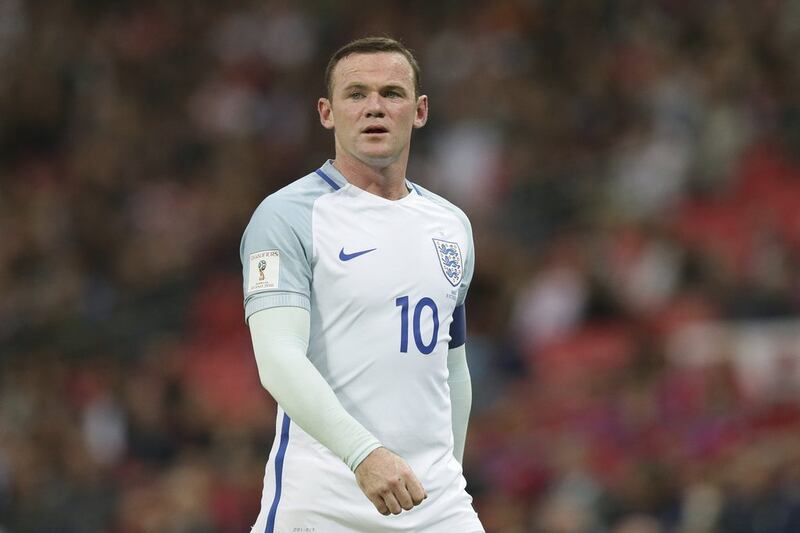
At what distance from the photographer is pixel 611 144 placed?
43.2 feet

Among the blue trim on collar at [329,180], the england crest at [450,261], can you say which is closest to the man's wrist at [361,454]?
the england crest at [450,261]

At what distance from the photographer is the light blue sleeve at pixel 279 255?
443cm

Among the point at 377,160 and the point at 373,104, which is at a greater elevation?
the point at 373,104

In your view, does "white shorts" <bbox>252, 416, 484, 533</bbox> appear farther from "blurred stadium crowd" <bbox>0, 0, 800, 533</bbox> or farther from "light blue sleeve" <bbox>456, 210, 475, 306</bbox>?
"blurred stadium crowd" <bbox>0, 0, 800, 533</bbox>

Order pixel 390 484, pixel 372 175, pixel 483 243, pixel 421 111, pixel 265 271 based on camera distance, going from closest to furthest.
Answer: pixel 390 484
pixel 265 271
pixel 372 175
pixel 421 111
pixel 483 243

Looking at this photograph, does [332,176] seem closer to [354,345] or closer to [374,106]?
[374,106]

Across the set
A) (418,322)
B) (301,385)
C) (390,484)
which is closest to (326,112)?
(418,322)

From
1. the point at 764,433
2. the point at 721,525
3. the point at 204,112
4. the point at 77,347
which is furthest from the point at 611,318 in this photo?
the point at 204,112

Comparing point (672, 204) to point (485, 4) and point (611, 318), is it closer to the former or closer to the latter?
point (611, 318)

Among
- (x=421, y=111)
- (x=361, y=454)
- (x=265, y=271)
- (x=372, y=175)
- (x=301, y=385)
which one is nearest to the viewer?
(x=361, y=454)

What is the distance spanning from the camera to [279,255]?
447 cm

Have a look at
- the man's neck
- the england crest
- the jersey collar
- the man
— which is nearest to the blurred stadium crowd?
the england crest

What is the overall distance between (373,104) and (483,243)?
792 centimetres

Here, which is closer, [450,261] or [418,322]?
[418,322]
